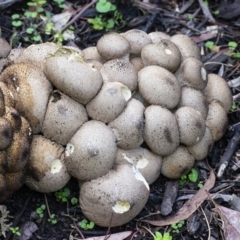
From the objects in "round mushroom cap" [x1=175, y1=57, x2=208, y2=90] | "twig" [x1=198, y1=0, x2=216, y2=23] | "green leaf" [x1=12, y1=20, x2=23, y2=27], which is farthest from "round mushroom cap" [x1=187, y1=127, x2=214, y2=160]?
"green leaf" [x1=12, y1=20, x2=23, y2=27]

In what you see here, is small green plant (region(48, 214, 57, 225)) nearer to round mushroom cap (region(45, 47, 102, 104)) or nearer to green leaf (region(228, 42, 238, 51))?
round mushroom cap (region(45, 47, 102, 104))

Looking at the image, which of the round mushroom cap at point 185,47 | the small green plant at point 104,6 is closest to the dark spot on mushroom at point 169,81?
the round mushroom cap at point 185,47

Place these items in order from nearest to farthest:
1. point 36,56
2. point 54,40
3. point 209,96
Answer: point 36,56 < point 209,96 < point 54,40

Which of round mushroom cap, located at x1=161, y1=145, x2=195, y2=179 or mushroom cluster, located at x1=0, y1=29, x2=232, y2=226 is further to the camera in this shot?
round mushroom cap, located at x1=161, y1=145, x2=195, y2=179

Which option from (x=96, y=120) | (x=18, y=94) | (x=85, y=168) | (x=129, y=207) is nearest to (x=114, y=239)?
(x=129, y=207)

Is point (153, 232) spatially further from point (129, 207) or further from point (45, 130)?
point (45, 130)

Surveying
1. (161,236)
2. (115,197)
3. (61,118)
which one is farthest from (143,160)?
(61,118)
